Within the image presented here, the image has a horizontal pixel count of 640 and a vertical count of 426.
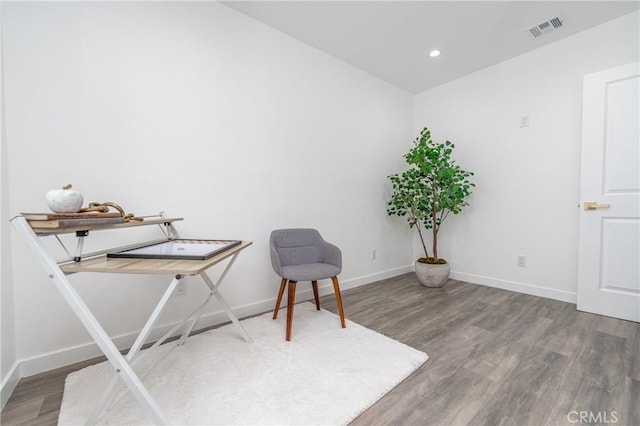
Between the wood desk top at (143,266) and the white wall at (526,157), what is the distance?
3216 millimetres

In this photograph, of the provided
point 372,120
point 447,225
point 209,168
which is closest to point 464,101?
point 372,120

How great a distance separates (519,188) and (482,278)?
115 cm

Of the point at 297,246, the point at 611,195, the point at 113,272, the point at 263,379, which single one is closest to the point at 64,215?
the point at 113,272

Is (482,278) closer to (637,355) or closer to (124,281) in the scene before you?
(637,355)

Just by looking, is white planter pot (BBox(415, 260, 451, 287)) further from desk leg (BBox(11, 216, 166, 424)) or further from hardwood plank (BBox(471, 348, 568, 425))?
desk leg (BBox(11, 216, 166, 424))

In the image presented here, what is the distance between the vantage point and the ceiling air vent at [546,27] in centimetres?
237

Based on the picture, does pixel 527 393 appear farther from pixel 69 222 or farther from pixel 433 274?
pixel 69 222

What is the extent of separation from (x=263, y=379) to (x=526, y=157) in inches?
132

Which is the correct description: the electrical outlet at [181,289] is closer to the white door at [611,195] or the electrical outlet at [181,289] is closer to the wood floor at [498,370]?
the wood floor at [498,370]

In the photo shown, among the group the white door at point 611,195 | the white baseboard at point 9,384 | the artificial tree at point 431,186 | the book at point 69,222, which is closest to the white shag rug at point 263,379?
the white baseboard at point 9,384

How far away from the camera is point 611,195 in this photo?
2270mm

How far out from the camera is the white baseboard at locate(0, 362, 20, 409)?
130 cm

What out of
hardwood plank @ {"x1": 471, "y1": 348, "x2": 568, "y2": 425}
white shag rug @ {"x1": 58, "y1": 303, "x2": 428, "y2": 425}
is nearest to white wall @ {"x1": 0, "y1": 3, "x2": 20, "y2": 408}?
white shag rug @ {"x1": 58, "y1": 303, "x2": 428, "y2": 425}

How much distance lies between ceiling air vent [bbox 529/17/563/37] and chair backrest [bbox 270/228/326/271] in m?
2.87
